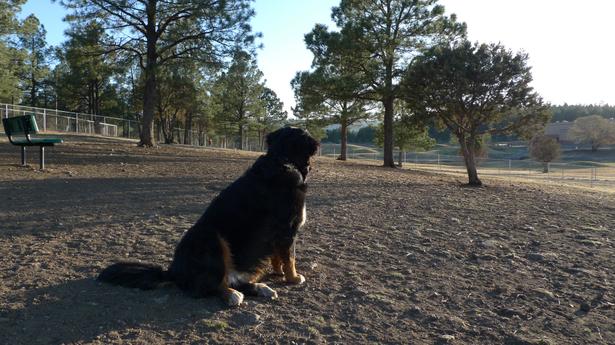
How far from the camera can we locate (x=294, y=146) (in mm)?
4184

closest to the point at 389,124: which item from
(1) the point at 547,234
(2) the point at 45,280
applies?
(1) the point at 547,234

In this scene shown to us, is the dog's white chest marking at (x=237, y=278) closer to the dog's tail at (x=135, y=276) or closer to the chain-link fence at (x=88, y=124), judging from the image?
the dog's tail at (x=135, y=276)

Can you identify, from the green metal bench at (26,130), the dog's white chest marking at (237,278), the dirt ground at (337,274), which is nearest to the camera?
the dirt ground at (337,274)

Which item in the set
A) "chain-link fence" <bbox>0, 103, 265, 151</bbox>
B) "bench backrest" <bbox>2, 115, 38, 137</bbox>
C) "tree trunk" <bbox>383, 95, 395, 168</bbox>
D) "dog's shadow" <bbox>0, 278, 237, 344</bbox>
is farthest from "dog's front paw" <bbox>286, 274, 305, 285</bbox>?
"chain-link fence" <bbox>0, 103, 265, 151</bbox>

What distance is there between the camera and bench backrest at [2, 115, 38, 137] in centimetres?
1004

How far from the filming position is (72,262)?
14.8 feet

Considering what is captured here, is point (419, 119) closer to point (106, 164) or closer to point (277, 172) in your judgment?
point (106, 164)

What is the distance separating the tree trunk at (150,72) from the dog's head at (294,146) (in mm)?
12997

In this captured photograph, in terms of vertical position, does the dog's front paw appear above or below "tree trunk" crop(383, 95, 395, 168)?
below

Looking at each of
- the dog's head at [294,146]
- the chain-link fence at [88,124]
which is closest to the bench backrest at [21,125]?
the dog's head at [294,146]

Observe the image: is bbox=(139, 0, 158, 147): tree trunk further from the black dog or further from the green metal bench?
the black dog

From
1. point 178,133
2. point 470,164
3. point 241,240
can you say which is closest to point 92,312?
point 241,240

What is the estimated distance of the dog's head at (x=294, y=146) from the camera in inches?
163

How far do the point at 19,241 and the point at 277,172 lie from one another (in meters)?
3.12
